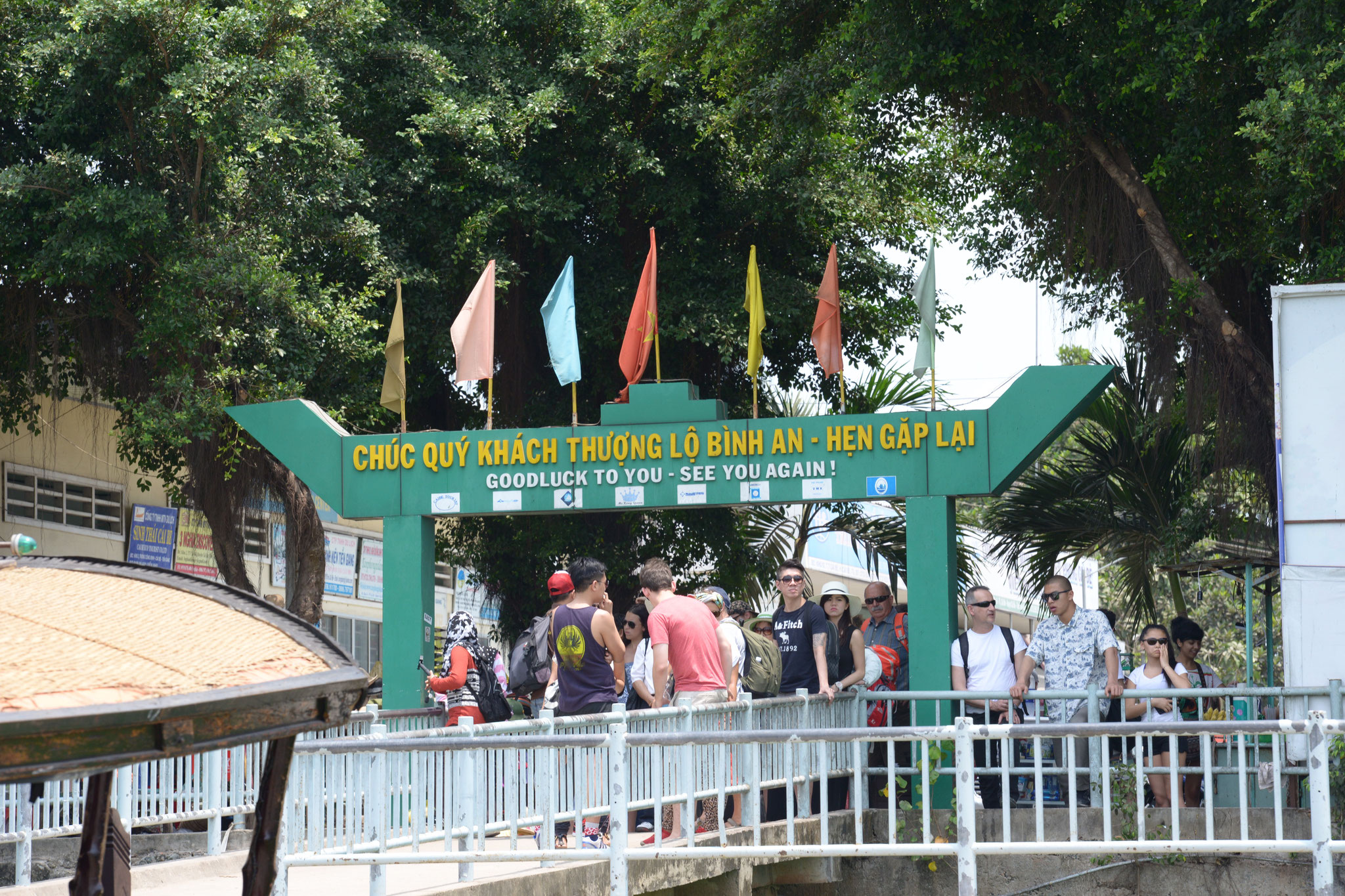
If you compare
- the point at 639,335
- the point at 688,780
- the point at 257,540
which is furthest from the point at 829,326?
the point at 257,540

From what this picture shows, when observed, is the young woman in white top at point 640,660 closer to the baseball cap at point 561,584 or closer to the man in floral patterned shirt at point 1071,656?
the baseball cap at point 561,584

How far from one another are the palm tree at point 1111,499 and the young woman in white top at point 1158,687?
601 cm

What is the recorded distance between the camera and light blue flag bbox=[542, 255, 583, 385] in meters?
14.5

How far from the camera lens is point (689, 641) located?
972cm

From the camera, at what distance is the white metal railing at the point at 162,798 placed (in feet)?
27.9

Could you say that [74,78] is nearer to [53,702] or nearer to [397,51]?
[397,51]

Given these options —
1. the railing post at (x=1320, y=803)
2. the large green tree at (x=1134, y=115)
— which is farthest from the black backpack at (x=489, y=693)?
the large green tree at (x=1134, y=115)

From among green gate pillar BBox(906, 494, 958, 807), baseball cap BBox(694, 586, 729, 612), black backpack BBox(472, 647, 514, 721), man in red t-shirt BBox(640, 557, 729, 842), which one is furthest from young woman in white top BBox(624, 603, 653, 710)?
green gate pillar BBox(906, 494, 958, 807)

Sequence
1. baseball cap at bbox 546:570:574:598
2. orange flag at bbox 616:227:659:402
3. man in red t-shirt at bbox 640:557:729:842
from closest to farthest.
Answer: man in red t-shirt at bbox 640:557:729:842 < baseball cap at bbox 546:570:574:598 < orange flag at bbox 616:227:659:402

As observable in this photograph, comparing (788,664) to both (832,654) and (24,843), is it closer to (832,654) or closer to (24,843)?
(832,654)

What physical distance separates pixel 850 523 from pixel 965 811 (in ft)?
42.4

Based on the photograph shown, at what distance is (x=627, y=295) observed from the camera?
19.5 meters

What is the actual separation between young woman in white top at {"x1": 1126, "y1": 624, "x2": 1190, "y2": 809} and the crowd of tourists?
0.5 inches

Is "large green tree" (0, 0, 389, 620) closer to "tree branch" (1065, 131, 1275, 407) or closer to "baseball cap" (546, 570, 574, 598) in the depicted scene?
"baseball cap" (546, 570, 574, 598)
